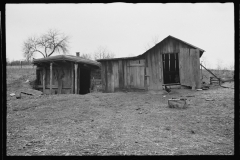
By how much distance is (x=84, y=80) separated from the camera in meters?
21.2

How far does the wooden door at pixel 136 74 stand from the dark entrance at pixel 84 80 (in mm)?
6063

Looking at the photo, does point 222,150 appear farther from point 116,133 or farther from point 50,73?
point 50,73

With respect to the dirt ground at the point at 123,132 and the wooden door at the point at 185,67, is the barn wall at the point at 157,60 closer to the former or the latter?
the wooden door at the point at 185,67

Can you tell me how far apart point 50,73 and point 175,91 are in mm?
11315

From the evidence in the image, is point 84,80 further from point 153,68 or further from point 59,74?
point 153,68

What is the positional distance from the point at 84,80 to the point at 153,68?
8.61m

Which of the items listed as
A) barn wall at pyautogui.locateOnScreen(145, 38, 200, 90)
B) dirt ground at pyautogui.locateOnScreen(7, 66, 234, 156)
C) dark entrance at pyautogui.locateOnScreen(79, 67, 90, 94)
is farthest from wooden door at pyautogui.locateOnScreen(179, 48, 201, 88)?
dark entrance at pyautogui.locateOnScreen(79, 67, 90, 94)

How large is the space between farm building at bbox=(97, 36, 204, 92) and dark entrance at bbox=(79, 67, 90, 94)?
4050 mm

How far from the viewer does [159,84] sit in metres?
15.8

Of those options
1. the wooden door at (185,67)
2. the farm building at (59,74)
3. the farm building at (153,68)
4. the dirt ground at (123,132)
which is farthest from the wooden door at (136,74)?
the dirt ground at (123,132)

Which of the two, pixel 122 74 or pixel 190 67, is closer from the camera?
pixel 190 67

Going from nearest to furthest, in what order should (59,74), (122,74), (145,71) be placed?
(145,71)
(122,74)
(59,74)

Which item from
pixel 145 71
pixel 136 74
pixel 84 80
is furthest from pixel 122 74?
pixel 84 80
